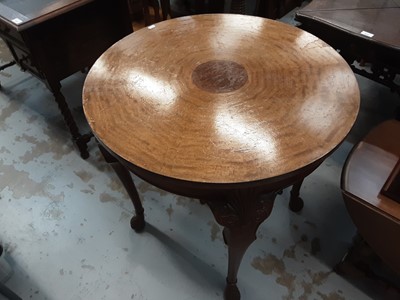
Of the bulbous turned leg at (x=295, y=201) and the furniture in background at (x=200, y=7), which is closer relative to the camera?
the bulbous turned leg at (x=295, y=201)

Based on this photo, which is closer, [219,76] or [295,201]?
[219,76]

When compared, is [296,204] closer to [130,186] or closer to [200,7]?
[130,186]

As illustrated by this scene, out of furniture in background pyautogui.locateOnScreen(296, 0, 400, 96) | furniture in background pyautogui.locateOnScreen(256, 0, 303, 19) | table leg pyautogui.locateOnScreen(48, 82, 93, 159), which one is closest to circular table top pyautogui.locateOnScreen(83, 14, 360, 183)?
furniture in background pyautogui.locateOnScreen(296, 0, 400, 96)

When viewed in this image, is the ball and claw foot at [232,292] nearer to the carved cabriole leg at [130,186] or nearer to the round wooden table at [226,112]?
the round wooden table at [226,112]

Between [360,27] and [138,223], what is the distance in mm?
1273

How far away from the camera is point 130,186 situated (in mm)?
1162

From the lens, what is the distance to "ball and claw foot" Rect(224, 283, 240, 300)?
1092 mm

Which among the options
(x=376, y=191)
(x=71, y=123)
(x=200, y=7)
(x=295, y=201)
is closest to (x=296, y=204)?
(x=295, y=201)

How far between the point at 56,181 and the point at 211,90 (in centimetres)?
109

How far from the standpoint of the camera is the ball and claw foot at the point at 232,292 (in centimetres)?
109

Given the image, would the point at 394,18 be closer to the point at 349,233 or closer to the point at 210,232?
the point at 349,233

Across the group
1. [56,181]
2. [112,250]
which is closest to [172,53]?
[112,250]

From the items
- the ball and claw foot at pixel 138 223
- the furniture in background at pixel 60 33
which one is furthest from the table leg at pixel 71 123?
the ball and claw foot at pixel 138 223

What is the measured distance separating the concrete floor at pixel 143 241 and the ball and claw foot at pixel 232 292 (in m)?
0.06
